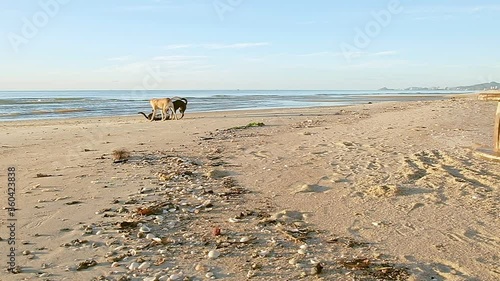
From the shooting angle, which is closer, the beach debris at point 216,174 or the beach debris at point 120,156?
the beach debris at point 216,174

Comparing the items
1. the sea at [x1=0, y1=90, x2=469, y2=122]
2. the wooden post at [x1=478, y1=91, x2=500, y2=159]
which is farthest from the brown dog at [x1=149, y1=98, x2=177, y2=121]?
the wooden post at [x1=478, y1=91, x2=500, y2=159]

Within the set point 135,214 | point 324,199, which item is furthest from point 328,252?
point 135,214

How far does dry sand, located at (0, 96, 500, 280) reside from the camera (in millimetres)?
3840

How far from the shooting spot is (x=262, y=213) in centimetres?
530

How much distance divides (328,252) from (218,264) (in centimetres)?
104

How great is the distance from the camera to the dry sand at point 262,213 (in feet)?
12.6

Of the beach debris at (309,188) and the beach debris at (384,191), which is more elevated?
the beach debris at (384,191)

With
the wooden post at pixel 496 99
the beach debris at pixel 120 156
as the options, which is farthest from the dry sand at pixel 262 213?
the wooden post at pixel 496 99

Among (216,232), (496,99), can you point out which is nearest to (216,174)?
(216,232)

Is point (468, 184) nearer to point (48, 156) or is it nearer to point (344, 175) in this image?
point (344, 175)

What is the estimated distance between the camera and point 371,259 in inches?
155

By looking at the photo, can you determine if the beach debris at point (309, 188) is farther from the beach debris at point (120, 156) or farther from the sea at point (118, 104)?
→ the sea at point (118, 104)

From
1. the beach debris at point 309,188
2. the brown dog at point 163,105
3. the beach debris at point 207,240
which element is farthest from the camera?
the brown dog at point 163,105

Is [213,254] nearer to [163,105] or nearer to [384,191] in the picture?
[384,191]
